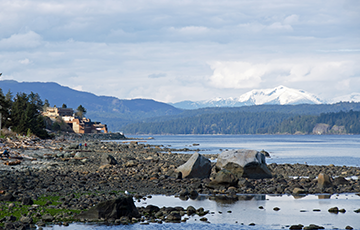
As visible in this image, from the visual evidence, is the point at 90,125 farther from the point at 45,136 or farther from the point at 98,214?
the point at 98,214

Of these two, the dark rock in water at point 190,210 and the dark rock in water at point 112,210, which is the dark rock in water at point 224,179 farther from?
the dark rock in water at point 112,210

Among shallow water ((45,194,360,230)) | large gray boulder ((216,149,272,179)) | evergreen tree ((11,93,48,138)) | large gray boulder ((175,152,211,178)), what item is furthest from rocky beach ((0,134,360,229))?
evergreen tree ((11,93,48,138))

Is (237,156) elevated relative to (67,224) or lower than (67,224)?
elevated

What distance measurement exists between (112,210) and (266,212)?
8.20m

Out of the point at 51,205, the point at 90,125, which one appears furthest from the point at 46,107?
the point at 51,205

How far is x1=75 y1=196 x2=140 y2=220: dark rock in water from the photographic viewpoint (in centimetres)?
1712

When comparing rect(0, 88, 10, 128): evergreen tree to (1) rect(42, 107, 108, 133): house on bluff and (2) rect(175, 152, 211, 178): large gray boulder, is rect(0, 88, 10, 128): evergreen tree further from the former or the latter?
(1) rect(42, 107, 108, 133): house on bluff

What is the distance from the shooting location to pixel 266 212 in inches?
795

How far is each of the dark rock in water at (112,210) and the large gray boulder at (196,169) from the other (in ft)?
44.8

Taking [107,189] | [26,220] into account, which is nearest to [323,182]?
[107,189]

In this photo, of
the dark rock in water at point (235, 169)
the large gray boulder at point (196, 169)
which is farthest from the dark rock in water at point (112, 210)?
the dark rock in water at point (235, 169)

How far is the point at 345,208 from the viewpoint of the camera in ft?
69.2

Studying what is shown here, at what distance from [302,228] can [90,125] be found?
6713 inches

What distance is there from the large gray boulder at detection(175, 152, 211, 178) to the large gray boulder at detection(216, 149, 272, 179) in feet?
3.77
